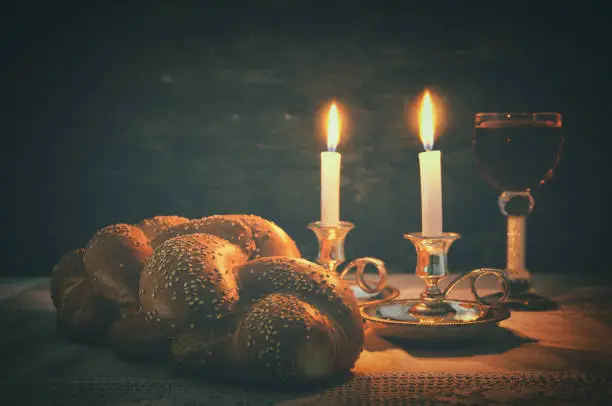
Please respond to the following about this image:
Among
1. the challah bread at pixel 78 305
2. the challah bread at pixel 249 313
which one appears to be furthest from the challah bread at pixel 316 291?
the challah bread at pixel 78 305

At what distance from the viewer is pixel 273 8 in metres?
2.84

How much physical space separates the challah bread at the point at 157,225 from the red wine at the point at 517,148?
34.3 inches

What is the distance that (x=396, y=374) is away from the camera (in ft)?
5.13

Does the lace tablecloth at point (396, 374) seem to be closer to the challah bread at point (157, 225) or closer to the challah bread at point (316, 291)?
the challah bread at point (316, 291)

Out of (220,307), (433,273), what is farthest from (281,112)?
(220,307)

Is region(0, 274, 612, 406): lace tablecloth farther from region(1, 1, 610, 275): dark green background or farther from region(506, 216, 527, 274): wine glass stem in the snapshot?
region(1, 1, 610, 275): dark green background

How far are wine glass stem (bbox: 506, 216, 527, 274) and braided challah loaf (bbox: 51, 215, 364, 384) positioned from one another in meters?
Answer: 0.77

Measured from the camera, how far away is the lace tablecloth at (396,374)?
144cm

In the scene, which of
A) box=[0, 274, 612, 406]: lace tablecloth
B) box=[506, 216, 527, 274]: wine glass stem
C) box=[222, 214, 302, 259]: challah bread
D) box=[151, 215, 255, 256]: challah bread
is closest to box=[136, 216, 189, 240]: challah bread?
box=[151, 215, 255, 256]: challah bread

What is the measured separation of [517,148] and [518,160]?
4 cm

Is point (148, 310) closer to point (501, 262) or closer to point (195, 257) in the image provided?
point (195, 257)

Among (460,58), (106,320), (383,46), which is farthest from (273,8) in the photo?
(106,320)

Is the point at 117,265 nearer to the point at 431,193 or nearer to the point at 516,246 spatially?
the point at 431,193

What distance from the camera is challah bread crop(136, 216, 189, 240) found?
6.64ft
